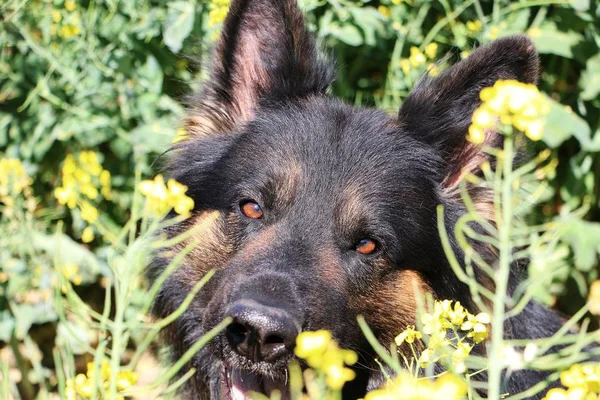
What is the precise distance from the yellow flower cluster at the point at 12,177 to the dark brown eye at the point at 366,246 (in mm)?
2213

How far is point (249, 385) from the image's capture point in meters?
3.31

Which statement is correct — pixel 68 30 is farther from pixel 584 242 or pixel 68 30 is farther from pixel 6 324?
pixel 584 242

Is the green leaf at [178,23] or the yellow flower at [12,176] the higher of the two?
the green leaf at [178,23]

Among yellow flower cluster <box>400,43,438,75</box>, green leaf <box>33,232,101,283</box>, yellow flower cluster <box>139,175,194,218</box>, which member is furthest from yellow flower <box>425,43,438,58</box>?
yellow flower cluster <box>139,175,194,218</box>

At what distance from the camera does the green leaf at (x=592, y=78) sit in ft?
14.9

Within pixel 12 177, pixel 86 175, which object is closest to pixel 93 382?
pixel 86 175

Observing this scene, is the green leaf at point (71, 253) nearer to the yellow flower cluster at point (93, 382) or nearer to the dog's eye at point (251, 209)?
the dog's eye at point (251, 209)

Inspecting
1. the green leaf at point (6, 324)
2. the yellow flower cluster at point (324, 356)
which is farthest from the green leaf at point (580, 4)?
the green leaf at point (6, 324)

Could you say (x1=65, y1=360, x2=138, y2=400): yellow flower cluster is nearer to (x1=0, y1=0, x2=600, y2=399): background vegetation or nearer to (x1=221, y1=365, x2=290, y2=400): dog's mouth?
(x1=221, y1=365, x2=290, y2=400): dog's mouth

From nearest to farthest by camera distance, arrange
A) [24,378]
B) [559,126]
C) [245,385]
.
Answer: [245,385]
[559,126]
[24,378]

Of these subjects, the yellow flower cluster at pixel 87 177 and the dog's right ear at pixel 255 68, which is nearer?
the dog's right ear at pixel 255 68

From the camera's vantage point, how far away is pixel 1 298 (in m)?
4.88

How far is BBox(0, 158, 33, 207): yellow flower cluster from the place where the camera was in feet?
14.8

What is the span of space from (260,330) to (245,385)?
650 millimetres
